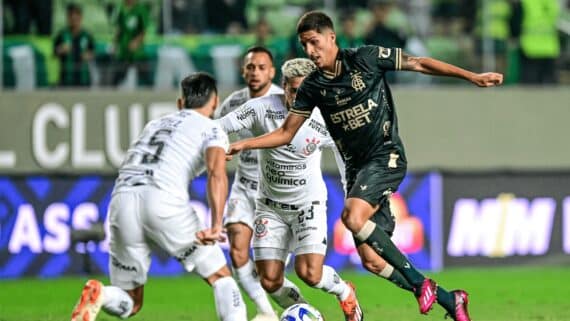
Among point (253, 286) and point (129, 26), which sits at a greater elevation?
point (129, 26)

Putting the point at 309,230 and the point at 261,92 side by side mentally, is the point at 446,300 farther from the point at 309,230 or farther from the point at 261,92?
the point at 261,92

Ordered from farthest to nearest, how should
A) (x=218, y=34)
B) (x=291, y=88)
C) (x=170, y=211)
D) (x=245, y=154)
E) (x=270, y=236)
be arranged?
(x=218, y=34) → (x=245, y=154) → (x=270, y=236) → (x=291, y=88) → (x=170, y=211)

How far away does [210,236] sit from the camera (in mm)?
8398

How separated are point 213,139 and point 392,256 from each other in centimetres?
168

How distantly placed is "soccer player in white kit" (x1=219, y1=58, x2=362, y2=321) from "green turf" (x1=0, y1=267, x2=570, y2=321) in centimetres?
100

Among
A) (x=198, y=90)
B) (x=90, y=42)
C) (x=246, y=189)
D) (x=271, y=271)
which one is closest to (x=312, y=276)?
(x=271, y=271)

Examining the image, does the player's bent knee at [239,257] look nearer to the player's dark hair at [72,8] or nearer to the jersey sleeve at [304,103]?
the jersey sleeve at [304,103]

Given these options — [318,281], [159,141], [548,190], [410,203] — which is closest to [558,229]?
[548,190]

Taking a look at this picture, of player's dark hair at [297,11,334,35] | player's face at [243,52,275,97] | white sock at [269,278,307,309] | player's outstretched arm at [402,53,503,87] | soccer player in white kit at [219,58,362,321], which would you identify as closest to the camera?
player's outstretched arm at [402,53,503,87]

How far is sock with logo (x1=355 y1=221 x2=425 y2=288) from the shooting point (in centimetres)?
945

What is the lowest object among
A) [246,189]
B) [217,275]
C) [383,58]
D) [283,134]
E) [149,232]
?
[246,189]

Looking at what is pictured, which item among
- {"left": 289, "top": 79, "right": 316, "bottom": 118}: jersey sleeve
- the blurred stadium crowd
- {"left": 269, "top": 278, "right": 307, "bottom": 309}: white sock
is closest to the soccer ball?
{"left": 269, "top": 278, "right": 307, "bottom": 309}: white sock

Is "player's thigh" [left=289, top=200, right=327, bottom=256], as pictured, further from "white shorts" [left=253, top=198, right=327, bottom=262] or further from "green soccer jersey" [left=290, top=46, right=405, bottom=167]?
"green soccer jersey" [left=290, top=46, right=405, bottom=167]

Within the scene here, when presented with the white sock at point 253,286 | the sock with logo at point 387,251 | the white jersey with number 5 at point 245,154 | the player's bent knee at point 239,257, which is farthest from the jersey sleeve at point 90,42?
the sock with logo at point 387,251
